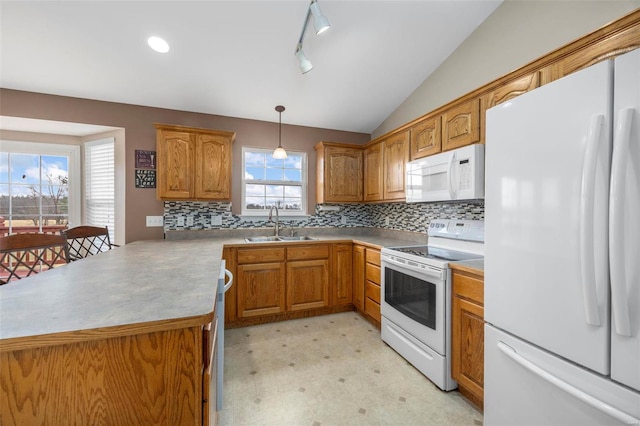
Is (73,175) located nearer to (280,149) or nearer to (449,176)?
(280,149)

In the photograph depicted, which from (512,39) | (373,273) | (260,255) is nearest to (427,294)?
(373,273)

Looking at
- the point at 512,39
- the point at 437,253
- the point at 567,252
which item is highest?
the point at 512,39

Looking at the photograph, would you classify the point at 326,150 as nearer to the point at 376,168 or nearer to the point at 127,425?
the point at 376,168

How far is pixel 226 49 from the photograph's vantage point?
232 cm

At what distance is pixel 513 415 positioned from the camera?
121 centimetres

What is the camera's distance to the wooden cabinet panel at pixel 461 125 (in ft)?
6.35

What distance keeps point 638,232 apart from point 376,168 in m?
2.52

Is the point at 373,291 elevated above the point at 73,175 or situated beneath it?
situated beneath

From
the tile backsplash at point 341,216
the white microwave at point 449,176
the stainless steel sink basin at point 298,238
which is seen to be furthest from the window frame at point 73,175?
the white microwave at point 449,176

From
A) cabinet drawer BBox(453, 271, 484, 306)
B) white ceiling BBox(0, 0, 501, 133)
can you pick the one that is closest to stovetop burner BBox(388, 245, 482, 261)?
cabinet drawer BBox(453, 271, 484, 306)

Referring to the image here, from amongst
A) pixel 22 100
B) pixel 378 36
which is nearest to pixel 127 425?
pixel 378 36

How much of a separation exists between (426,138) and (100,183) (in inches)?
142

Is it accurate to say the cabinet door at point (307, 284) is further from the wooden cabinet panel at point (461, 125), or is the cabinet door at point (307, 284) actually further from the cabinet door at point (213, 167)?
the wooden cabinet panel at point (461, 125)

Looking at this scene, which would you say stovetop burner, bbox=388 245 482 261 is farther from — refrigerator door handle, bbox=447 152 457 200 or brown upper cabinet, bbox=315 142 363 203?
brown upper cabinet, bbox=315 142 363 203
